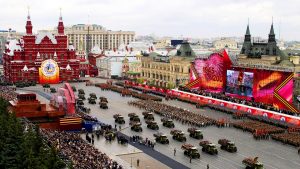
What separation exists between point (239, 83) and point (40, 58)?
52.0 m

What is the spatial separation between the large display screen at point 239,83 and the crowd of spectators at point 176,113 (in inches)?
390

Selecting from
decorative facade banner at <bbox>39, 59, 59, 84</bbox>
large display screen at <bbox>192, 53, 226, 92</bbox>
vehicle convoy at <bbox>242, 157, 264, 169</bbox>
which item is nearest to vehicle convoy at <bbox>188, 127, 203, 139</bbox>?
vehicle convoy at <bbox>242, 157, 264, 169</bbox>

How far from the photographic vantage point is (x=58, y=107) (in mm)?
53062

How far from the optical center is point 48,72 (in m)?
96.1

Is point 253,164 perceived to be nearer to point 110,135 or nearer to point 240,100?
point 110,135

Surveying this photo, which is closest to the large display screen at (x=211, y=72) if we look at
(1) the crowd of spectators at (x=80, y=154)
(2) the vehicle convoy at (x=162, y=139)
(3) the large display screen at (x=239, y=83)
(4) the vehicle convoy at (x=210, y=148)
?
(3) the large display screen at (x=239, y=83)

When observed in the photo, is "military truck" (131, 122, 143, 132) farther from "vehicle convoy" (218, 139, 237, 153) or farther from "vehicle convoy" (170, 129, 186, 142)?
"vehicle convoy" (218, 139, 237, 153)

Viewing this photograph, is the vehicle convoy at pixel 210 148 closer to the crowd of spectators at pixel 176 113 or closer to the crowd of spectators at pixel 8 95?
the crowd of spectators at pixel 176 113

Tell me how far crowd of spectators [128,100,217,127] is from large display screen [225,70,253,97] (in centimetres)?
990

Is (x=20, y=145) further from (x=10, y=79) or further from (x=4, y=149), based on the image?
(x=10, y=79)

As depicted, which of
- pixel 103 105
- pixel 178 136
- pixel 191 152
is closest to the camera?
pixel 191 152

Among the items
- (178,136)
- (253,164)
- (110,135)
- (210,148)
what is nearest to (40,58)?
(110,135)

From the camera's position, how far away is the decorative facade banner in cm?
9575

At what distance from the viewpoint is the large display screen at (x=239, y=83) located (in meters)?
62.4
